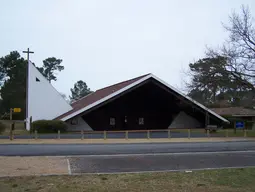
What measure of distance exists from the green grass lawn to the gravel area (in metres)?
0.87

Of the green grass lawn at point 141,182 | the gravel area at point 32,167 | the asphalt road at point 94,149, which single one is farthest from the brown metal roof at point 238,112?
the green grass lawn at point 141,182

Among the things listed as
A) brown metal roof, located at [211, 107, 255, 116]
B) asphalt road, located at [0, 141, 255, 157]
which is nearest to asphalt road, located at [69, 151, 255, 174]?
asphalt road, located at [0, 141, 255, 157]

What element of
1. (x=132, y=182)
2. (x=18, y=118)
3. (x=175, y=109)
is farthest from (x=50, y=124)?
(x=18, y=118)

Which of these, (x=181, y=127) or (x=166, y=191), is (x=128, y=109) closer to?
(x=181, y=127)

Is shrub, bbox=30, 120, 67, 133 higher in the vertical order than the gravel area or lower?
higher

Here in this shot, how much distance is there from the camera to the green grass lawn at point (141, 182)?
671cm

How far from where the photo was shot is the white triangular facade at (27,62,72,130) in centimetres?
3297

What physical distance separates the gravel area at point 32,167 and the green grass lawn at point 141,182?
0.87 m

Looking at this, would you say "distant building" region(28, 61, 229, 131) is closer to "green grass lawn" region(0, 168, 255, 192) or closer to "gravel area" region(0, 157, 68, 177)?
"gravel area" region(0, 157, 68, 177)

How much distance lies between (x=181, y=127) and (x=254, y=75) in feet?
50.7

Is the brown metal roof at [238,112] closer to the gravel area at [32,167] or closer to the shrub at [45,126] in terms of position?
the shrub at [45,126]

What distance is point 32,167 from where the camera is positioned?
9.55m

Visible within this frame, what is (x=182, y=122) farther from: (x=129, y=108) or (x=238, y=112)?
(x=238, y=112)

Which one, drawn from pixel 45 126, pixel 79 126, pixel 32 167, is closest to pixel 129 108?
pixel 79 126
